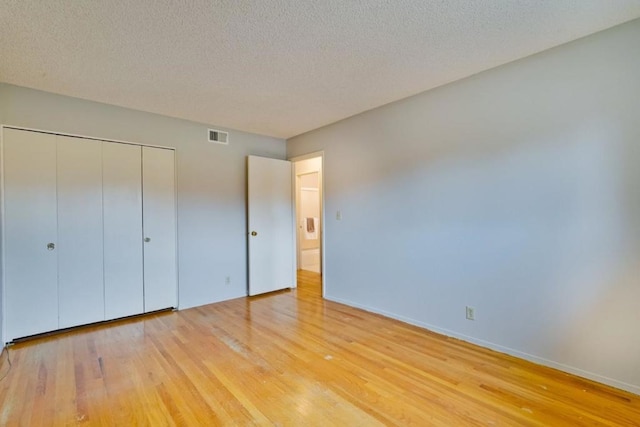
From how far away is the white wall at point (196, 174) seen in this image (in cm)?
316

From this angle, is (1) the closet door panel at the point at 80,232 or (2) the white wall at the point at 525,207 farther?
(1) the closet door panel at the point at 80,232

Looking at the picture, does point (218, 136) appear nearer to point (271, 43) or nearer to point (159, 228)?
point (159, 228)

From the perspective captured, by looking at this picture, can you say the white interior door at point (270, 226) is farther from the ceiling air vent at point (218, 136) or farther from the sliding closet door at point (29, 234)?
the sliding closet door at point (29, 234)

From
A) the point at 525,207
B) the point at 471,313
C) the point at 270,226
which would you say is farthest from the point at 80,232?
the point at 525,207

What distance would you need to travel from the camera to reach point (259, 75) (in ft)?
8.96

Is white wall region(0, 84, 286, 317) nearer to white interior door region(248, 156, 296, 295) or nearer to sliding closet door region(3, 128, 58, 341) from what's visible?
white interior door region(248, 156, 296, 295)

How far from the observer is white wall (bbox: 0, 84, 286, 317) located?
3164 millimetres

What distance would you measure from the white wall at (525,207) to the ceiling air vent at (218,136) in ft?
Answer: 6.68

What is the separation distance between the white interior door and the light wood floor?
138 centimetres

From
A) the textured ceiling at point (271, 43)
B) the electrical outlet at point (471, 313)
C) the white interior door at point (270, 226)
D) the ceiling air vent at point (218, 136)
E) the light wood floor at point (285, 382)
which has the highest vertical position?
the textured ceiling at point (271, 43)

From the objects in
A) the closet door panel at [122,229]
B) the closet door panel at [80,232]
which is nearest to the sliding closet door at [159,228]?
the closet door panel at [122,229]

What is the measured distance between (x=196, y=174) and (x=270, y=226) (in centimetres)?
130

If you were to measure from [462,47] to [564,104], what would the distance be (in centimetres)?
88

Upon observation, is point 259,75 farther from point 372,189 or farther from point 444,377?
point 444,377
